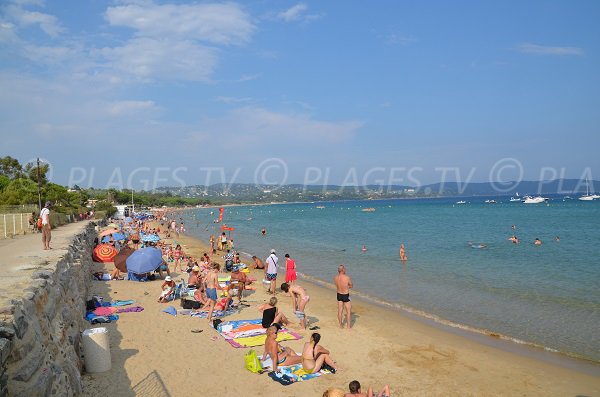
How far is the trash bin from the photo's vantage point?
A: 261 inches

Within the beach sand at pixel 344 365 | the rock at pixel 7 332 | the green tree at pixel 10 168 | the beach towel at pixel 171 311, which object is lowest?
the beach sand at pixel 344 365

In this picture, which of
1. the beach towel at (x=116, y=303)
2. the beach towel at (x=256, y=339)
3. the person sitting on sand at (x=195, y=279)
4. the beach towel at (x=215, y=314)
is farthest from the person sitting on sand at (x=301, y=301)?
the beach towel at (x=116, y=303)

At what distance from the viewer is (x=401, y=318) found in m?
11.4

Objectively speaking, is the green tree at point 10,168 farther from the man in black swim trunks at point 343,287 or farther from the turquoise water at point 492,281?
the man in black swim trunks at point 343,287

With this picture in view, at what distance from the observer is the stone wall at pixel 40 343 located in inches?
147

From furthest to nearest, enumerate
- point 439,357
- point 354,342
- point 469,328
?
point 469,328
point 354,342
point 439,357

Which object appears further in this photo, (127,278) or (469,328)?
(127,278)

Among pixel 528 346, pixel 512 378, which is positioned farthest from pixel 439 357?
pixel 528 346

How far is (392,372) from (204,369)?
10.9 feet

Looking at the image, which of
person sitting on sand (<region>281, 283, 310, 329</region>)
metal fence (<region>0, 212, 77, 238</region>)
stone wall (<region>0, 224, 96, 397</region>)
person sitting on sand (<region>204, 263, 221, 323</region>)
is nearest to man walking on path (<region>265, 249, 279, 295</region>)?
person sitting on sand (<region>281, 283, 310, 329</region>)

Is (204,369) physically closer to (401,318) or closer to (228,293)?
(228,293)

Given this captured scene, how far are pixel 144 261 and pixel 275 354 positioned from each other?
8581 mm

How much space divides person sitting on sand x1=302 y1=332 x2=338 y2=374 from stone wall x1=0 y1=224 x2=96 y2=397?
→ 3.41m

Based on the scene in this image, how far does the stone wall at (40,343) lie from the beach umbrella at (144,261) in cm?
708
